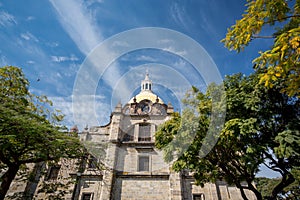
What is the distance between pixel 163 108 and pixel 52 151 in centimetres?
1635

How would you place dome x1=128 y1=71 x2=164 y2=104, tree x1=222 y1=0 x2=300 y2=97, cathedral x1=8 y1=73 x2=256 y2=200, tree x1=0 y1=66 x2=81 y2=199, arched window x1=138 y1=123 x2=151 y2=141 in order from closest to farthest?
tree x1=222 y1=0 x2=300 y2=97
tree x1=0 y1=66 x2=81 y2=199
cathedral x1=8 y1=73 x2=256 y2=200
arched window x1=138 y1=123 x2=151 y2=141
dome x1=128 y1=71 x2=164 y2=104

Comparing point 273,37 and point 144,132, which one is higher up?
point 144,132

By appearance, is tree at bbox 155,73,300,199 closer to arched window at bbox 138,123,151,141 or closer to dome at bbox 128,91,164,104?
arched window at bbox 138,123,151,141

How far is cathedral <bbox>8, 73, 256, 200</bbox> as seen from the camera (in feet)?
52.5

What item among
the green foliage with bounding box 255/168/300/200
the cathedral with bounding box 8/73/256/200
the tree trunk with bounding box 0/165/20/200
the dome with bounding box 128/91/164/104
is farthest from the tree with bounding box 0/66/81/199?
the dome with bounding box 128/91/164/104

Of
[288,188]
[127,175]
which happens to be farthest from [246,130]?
[288,188]

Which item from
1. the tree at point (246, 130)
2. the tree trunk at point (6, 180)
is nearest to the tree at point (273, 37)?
the tree at point (246, 130)

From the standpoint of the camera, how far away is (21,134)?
23.1 feet

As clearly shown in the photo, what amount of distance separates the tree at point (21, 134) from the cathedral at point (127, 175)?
531 centimetres

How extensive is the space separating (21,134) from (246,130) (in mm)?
9236

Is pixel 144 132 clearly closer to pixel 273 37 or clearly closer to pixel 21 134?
pixel 21 134

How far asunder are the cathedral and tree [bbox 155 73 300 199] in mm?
6997

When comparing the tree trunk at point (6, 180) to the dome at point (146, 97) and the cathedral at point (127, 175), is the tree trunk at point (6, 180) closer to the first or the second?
the cathedral at point (127, 175)

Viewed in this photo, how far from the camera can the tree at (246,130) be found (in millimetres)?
7273
